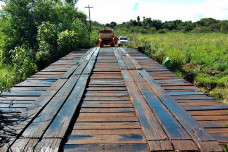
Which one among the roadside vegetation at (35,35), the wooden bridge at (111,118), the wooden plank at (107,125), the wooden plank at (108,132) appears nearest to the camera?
the wooden bridge at (111,118)

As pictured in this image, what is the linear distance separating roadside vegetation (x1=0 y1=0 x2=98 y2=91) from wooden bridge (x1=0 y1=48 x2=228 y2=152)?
154 inches

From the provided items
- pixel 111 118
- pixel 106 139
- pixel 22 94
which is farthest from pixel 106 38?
pixel 106 139

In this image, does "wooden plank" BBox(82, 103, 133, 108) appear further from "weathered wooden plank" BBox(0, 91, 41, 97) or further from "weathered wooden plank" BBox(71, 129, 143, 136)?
"weathered wooden plank" BBox(0, 91, 41, 97)

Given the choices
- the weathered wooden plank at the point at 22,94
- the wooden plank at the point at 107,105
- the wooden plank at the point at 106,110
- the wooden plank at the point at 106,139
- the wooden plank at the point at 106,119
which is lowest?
the wooden plank at the point at 106,139

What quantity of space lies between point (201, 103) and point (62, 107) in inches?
84.8

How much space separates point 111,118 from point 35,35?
1274 centimetres

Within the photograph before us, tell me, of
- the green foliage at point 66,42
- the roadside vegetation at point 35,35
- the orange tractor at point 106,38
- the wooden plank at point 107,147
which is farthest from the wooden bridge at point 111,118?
the orange tractor at point 106,38

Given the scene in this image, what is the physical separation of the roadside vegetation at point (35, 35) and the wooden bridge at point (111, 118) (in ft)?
12.8

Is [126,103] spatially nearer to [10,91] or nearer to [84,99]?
[84,99]

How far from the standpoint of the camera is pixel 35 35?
13109 millimetres

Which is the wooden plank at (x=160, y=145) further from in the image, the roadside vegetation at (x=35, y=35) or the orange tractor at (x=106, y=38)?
the orange tractor at (x=106, y=38)

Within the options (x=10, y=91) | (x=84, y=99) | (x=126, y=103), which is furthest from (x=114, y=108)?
(x=10, y=91)

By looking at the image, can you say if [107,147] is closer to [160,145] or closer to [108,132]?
[108,132]

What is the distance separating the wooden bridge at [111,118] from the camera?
179cm
